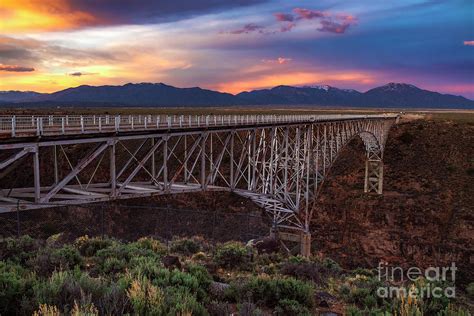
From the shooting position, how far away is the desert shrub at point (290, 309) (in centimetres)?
858

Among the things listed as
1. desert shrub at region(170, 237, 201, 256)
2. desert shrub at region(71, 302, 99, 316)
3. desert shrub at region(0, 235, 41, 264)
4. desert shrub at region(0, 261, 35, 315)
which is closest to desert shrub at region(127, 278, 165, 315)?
desert shrub at region(71, 302, 99, 316)

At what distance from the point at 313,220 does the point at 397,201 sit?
12.9m

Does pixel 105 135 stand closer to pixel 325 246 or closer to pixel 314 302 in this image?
pixel 314 302

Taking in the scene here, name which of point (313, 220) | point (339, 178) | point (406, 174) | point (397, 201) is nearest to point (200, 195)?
point (313, 220)

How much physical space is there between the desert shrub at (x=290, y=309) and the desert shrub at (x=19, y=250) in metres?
7.77

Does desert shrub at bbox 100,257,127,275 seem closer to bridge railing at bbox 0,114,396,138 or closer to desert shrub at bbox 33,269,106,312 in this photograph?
desert shrub at bbox 33,269,106,312

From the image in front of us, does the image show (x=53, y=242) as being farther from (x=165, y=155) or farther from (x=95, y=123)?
(x=165, y=155)

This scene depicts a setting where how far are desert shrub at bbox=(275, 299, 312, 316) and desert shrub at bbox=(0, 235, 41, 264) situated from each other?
7765 millimetres

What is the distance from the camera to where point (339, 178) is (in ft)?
210

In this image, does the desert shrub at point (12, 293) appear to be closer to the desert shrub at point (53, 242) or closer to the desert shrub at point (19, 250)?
the desert shrub at point (19, 250)

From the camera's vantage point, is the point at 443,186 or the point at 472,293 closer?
the point at 472,293

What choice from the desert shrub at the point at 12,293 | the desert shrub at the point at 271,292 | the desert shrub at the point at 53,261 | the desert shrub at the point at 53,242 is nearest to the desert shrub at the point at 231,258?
the desert shrub at the point at 271,292

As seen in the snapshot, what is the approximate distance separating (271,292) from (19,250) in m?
8.65

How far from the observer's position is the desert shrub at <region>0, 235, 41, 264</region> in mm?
11666
